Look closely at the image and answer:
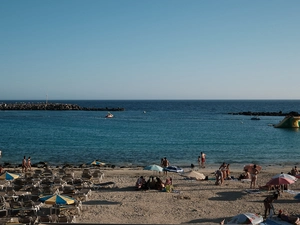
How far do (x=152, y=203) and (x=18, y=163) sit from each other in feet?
58.7

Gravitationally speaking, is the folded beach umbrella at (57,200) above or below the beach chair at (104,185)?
above

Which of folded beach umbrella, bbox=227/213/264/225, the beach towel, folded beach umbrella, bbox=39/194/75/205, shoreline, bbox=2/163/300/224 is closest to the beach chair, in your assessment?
shoreline, bbox=2/163/300/224

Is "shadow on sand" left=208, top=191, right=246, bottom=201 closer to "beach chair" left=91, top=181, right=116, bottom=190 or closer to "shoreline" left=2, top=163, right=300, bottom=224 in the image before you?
"shoreline" left=2, top=163, right=300, bottom=224

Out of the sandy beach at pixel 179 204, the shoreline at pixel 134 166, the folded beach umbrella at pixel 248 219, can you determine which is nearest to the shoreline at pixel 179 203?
the sandy beach at pixel 179 204

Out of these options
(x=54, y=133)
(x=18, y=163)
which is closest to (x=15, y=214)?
(x=18, y=163)

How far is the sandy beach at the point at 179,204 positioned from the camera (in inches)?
549

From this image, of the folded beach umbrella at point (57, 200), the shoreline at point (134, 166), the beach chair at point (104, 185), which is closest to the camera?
the folded beach umbrella at point (57, 200)

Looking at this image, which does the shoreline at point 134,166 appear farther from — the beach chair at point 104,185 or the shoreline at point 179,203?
the beach chair at point 104,185

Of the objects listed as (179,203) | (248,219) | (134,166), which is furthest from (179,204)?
(134,166)

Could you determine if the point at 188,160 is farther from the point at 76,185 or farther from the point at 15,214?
the point at 15,214

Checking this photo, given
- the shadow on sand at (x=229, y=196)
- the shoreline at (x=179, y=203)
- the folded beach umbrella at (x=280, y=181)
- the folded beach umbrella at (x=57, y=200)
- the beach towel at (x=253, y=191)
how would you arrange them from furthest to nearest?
the beach towel at (x=253, y=191), the shadow on sand at (x=229, y=196), the folded beach umbrella at (x=280, y=181), the folded beach umbrella at (x=57, y=200), the shoreline at (x=179, y=203)

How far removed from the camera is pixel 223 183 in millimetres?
20391

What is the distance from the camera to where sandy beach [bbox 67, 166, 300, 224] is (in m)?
13.9

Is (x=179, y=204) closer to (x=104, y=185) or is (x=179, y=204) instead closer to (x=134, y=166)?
(x=104, y=185)
